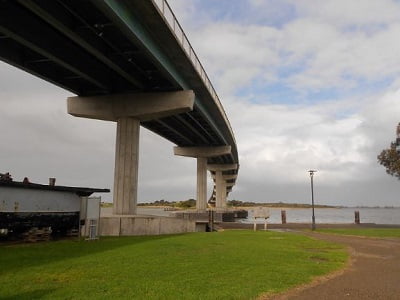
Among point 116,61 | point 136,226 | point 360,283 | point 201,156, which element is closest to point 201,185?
point 201,156

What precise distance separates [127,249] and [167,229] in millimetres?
13413

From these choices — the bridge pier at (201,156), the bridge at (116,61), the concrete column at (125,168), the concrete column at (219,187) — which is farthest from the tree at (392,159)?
the concrete column at (219,187)

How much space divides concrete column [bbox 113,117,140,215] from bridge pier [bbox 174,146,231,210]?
33.1 metres

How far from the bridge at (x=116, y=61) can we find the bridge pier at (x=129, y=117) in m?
0.07

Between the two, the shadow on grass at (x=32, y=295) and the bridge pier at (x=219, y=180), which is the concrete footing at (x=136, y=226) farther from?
the bridge pier at (x=219, y=180)

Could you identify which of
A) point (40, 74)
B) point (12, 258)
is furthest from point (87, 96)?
point (12, 258)

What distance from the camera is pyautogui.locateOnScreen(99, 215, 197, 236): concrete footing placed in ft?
89.7

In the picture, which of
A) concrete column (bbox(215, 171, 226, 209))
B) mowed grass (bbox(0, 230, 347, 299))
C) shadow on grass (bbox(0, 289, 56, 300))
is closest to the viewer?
shadow on grass (bbox(0, 289, 56, 300))

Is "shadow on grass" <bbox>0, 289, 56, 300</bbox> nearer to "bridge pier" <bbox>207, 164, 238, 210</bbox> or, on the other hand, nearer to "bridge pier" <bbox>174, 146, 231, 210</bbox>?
"bridge pier" <bbox>174, 146, 231, 210</bbox>

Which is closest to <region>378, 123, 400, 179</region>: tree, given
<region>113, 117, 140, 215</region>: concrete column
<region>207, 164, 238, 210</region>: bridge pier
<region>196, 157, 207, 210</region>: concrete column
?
<region>113, 117, 140, 215</region>: concrete column

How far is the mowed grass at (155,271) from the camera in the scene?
365 inches

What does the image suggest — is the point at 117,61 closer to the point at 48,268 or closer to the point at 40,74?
the point at 40,74

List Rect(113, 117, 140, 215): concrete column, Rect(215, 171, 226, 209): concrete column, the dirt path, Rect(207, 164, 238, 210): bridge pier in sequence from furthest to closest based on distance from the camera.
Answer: Rect(215, 171, 226, 209): concrete column
Rect(207, 164, 238, 210): bridge pier
Rect(113, 117, 140, 215): concrete column
the dirt path

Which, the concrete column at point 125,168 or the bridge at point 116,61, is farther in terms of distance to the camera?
the concrete column at point 125,168
